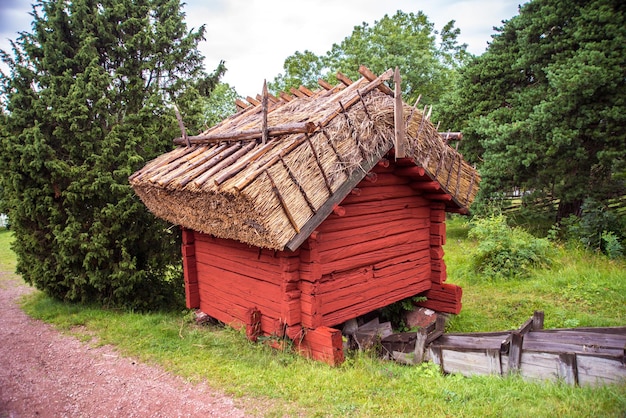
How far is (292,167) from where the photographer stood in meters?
5.41

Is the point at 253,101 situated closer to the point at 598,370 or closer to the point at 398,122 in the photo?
the point at 398,122

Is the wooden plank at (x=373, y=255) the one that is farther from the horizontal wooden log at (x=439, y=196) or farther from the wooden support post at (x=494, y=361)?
the wooden support post at (x=494, y=361)

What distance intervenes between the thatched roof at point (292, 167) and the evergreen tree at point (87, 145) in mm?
1121

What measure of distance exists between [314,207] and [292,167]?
588mm

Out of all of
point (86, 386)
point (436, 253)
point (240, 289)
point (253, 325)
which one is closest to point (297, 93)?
point (240, 289)

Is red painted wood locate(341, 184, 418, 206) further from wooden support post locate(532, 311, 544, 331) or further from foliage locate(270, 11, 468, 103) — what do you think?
foliage locate(270, 11, 468, 103)

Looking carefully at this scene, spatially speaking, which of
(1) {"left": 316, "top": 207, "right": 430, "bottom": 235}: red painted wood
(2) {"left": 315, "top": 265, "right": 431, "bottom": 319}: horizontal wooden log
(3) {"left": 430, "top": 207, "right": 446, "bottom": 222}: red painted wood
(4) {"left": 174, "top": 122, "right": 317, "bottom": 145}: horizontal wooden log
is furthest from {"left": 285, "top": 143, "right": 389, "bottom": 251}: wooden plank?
(3) {"left": 430, "top": 207, "right": 446, "bottom": 222}: red painted wood

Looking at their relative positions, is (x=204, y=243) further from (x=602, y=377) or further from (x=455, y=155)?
(x=602, y=377)

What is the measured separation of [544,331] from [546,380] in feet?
3.60

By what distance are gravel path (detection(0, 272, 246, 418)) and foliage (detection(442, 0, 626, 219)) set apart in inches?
480

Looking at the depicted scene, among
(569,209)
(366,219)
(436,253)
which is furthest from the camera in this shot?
(569,209)

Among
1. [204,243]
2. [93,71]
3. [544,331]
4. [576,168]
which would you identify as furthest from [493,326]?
[93,71]

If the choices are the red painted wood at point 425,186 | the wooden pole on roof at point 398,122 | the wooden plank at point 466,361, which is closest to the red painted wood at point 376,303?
the wooden plank at point 466,361

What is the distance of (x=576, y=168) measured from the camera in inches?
535
